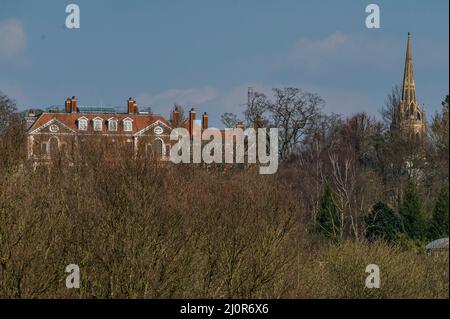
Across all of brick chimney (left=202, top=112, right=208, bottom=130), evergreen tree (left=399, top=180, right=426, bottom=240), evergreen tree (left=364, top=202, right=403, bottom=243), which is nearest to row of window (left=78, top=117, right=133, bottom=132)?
brick chimney (left=202, top=112, right=208, bottom=130)

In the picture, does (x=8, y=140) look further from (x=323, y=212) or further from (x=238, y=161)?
(x=323, y=212)

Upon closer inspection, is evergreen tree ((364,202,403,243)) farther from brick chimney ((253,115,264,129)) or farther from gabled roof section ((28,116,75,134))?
gabled roof section ((28,116,75,134))

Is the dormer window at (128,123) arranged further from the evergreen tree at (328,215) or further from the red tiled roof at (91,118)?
the evergreen tree at (328,215)

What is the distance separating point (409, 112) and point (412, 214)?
2003 cm

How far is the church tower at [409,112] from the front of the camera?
53.6 meters

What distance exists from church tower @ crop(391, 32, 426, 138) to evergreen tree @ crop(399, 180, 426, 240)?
2760 mm

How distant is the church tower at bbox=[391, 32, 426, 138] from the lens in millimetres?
53634

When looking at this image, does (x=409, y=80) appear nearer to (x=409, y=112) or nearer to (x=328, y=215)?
(x=409, y=112)

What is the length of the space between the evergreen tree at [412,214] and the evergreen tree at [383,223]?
0.37 meters

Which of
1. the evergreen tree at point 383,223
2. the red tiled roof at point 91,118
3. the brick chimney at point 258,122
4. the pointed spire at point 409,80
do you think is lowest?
the evergreen tree at point 383,223

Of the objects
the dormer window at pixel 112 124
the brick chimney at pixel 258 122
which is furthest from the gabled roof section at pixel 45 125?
the brick chimney at pixel 258 122

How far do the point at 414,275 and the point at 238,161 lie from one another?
1911cm

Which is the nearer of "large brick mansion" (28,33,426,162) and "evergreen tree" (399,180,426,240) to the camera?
"evergreen tree" (399,180,426,240)
